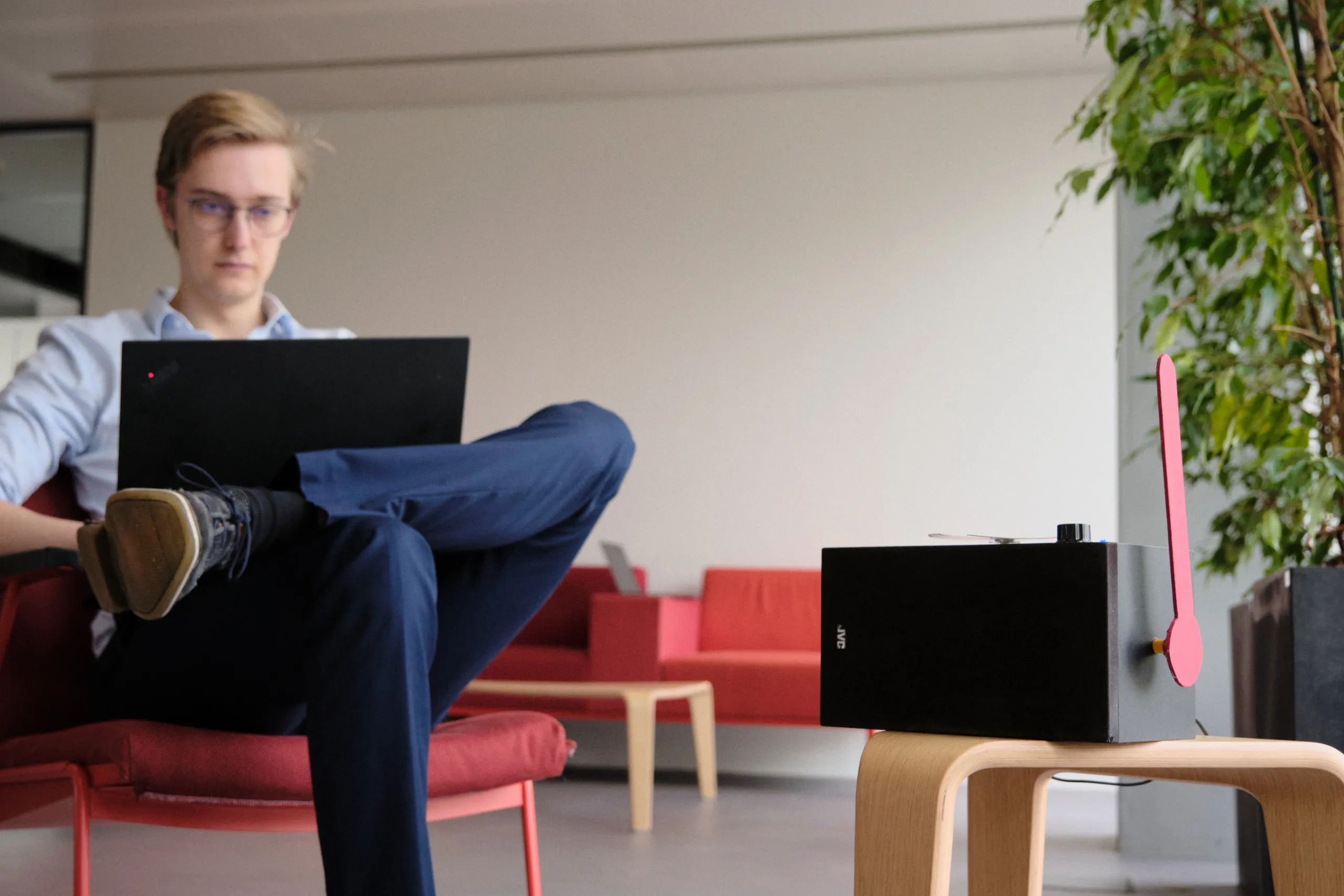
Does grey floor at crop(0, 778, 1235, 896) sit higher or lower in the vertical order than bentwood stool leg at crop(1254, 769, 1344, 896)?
lower

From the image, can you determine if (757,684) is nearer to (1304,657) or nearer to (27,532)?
(1304,657)

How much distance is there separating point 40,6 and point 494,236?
202cm

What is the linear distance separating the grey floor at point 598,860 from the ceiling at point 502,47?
9.76ft

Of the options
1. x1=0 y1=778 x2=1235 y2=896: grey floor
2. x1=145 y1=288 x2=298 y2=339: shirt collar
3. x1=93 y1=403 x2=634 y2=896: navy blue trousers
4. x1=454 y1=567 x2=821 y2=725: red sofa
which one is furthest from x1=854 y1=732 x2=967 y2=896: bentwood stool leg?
x1=454 y1=567 x2=821 y2=725: red sofa

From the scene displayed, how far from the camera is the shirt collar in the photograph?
6.12 ft

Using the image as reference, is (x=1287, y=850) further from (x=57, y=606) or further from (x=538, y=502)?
(x=57, y=606)

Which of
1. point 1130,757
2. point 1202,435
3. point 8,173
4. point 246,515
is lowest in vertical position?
point 1130,757

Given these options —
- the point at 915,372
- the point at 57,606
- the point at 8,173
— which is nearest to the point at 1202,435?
the point at 57,606

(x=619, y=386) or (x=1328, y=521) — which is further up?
(x=619, y=386)

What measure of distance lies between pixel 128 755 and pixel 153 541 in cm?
38

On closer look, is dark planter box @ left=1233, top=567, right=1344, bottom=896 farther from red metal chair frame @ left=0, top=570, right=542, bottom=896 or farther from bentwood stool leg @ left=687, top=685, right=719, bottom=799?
bentwood stool leg @ left=687, top=685, right=719, bottom=799

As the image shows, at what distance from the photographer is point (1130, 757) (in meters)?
0.95

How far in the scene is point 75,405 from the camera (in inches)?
67.4

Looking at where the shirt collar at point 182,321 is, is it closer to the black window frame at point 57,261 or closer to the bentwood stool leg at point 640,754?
the bentwood stool leg at point 640,754
